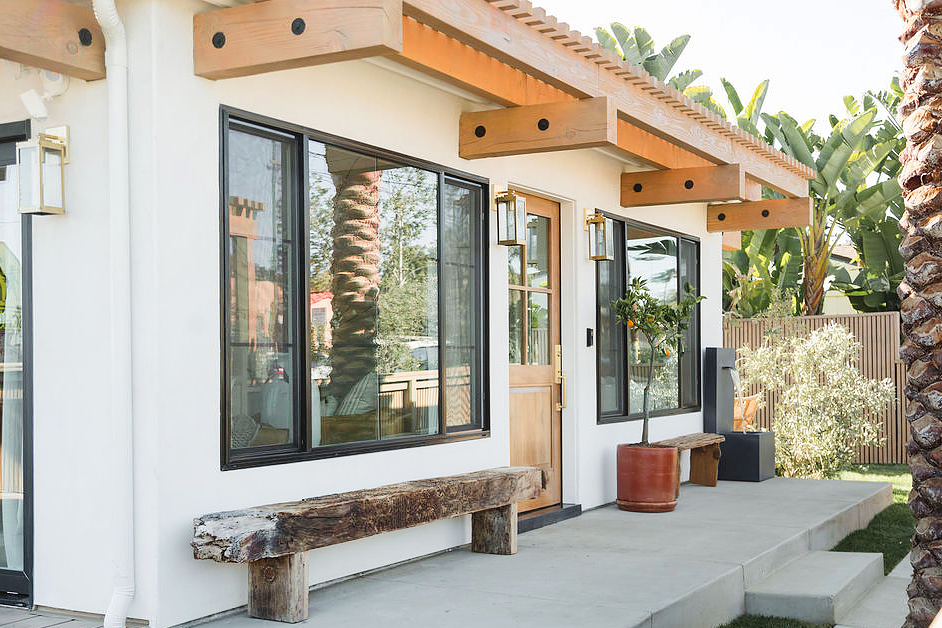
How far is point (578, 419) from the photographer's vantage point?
25.2 ft

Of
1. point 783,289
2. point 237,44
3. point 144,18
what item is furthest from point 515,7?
point 783,289

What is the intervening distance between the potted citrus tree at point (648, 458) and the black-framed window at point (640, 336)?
0.27 metres

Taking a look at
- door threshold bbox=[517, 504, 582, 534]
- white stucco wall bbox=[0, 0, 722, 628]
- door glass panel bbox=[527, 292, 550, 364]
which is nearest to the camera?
white stucco wall bbox=[0, 0, 722, 628]

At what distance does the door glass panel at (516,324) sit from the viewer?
23.4ft

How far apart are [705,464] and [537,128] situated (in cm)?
451

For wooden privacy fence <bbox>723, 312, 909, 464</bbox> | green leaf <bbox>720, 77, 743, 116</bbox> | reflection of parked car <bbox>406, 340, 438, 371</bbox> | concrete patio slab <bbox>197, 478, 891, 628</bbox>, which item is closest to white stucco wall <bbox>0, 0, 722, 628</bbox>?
concrete patio slab <bbox>197, 478, 891, 628</bbox>

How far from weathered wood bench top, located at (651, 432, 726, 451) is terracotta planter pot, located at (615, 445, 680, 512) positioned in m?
0.33

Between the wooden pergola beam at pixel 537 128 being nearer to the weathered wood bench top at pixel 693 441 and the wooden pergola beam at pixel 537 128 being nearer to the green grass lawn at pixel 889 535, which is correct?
the green grass lawn at pixel 889 535

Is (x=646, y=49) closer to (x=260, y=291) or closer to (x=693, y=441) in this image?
(x=693, y=441)

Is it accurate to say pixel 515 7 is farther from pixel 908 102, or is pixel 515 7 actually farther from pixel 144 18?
pixel 908 102

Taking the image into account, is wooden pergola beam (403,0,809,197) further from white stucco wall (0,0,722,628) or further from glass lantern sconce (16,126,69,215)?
glass lantern sconce (16,126,69,215)

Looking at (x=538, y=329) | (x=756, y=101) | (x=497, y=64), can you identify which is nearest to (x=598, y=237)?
(x=538, y=329)

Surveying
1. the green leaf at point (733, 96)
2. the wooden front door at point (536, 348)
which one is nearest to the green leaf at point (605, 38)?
the green leaf at point (733, 96)

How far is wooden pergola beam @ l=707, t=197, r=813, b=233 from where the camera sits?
9445 mm
